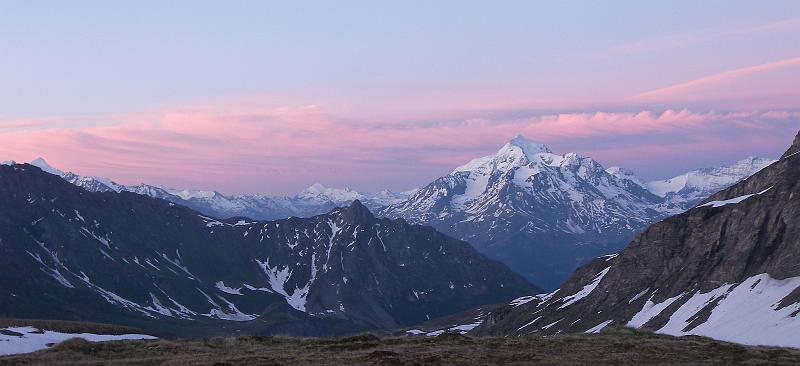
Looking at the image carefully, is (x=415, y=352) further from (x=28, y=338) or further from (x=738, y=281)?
(x=738, y=281)

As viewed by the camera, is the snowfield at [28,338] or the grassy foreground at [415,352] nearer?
the grassy foreground at [415,352]

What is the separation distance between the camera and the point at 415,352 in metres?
42.6

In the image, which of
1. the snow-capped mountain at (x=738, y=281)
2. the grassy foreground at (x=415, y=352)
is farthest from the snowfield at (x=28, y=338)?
the snow-capped mountain at (x=738, y=281)

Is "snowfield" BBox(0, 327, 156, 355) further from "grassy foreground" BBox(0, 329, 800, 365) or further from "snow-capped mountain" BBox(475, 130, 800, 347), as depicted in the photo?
"snow-capped mountain" BBox(475, 130, 800, 347)

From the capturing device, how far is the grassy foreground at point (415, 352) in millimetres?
39656

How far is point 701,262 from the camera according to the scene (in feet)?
600

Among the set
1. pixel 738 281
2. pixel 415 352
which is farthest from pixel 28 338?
pixel 738 281

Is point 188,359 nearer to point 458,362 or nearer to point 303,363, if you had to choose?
point 303,363

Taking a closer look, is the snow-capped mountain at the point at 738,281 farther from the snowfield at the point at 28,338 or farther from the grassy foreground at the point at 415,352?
the snowfield at the point at 28,338

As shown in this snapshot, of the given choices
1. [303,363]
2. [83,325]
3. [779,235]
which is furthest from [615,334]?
[779,235]

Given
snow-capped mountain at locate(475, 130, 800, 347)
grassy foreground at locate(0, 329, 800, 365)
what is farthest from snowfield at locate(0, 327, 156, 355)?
snow-capped mountain at locate(475, 130, 800, 347)

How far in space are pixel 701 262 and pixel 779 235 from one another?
21.8m

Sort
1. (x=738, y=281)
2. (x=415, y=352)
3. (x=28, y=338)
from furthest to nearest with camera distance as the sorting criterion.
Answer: (x=738, y=281) < (x=28, y=338) < (x=415, y=352)

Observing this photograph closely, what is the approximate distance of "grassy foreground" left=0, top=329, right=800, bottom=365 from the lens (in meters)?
39.7
